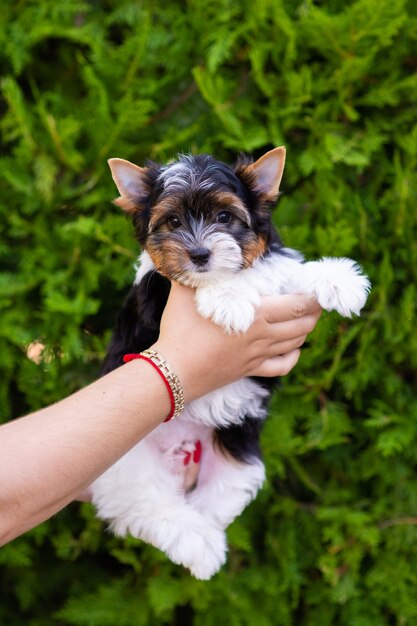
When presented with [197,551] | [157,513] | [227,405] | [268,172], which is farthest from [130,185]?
[197,551]

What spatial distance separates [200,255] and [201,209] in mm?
182

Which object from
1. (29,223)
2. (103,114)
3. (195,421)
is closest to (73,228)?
(29,223)

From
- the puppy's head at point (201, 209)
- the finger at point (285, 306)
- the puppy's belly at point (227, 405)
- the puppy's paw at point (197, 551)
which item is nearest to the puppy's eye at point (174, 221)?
the puppy's head at point (201, 209)

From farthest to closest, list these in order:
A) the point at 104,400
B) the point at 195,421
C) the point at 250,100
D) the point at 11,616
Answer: the point at 11,616 → the point at 250,100 → the point at 195,421 → the point at 104,400

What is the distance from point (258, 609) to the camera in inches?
136

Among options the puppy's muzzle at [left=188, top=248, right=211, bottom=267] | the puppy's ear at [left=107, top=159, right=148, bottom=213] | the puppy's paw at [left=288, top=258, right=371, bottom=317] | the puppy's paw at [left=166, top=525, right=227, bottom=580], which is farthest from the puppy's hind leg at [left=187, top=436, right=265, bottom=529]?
the puppy's ear at [left=107, top=159, right=148, bottom=213]

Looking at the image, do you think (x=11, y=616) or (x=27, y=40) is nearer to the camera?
(x=27, y=40)

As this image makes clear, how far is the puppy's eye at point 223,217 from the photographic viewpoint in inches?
84.2

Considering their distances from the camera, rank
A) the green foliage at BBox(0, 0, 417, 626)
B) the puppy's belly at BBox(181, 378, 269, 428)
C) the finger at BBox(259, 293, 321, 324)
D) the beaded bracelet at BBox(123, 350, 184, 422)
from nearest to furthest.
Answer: the beaded bracelet at BBox(123, 350, 184, 422) < the finger at BBox(259, 293, 321, 324) < the puppy's belly at BBox(181, 378, 269, 428) < the green foliage at BBox(0, 0, 417, 626)

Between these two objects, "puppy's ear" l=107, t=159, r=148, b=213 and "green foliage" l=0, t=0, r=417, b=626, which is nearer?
"puppy's ear" l=107, t=159, r=148, b=213

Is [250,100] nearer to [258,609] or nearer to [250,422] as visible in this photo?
[250,422]

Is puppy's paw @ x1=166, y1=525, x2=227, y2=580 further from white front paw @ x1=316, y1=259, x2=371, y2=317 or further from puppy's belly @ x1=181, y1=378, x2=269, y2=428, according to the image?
white front paw @ x1=316, y1=259, x2=371, y2=317

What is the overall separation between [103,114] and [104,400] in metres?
1.74

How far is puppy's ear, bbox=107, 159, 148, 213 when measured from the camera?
7.18 feet
